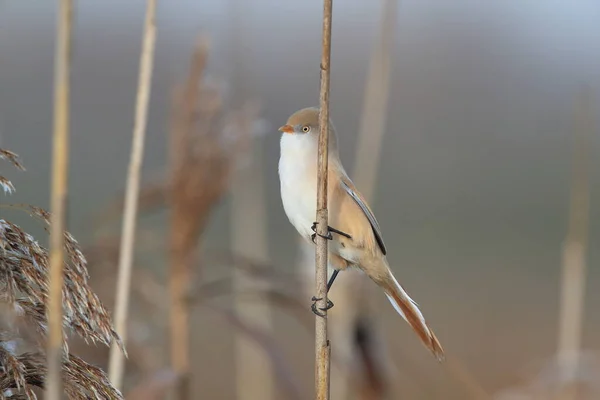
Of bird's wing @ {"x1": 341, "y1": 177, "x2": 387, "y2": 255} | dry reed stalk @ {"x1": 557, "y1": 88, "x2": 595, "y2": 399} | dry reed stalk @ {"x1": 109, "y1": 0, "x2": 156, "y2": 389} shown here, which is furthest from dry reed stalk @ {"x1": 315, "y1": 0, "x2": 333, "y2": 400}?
dry reed stalk @ {"x1": 557, "y1": 88, "x2": 595, "y2": 399}

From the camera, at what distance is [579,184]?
2363 millimetres

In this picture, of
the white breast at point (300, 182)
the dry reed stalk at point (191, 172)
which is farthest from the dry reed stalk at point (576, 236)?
the dry reed stalk at point (191, 172)

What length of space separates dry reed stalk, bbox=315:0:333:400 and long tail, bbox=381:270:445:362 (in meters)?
0.34

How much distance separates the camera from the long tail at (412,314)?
164 cm

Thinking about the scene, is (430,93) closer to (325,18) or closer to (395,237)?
(395,237)

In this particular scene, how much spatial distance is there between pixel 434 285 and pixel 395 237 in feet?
2.82

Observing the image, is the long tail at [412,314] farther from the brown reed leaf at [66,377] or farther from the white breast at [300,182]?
the brown reed leaf at [66,377]

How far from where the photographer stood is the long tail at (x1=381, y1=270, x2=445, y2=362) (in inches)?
64.6

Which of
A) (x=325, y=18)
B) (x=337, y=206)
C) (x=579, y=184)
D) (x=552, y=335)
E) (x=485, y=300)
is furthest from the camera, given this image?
(x=485, y=300)

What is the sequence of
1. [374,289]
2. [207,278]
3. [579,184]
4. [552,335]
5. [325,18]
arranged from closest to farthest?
1. [325,18]
2. [579,184]
3. [374,289]
4. [207,278]
5. [552,335]

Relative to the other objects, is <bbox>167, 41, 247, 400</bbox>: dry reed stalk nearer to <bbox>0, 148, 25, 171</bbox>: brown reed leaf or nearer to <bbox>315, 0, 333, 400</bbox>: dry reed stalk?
Result: <bbox>315, 0, 333, 400</bbox>: dry reed stalk

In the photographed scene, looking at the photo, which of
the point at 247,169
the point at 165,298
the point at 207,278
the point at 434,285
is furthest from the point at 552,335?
the point at 165,298

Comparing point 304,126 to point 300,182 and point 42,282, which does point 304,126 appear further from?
point 42,282

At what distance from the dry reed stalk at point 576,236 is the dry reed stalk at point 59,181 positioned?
1697mm
